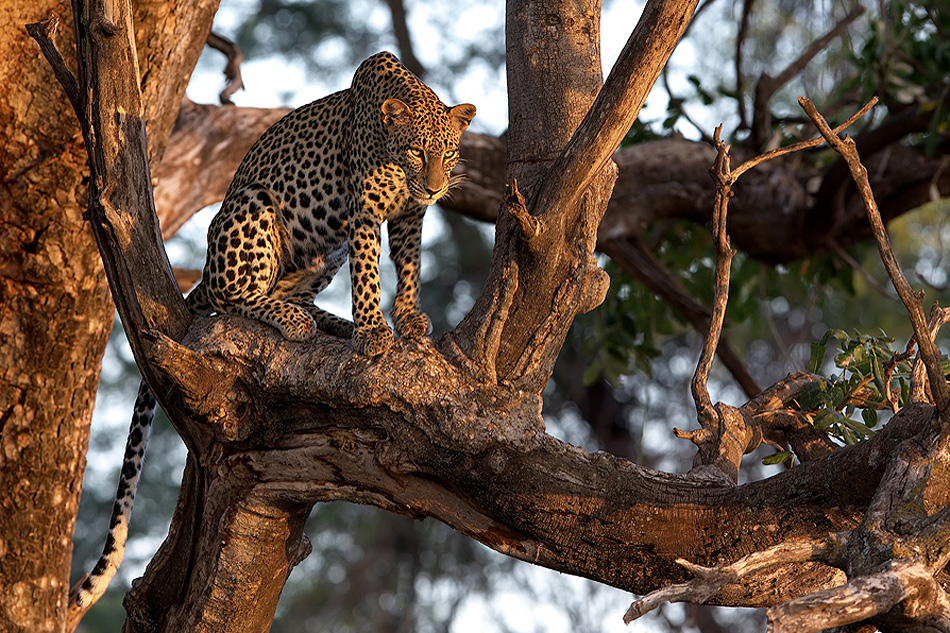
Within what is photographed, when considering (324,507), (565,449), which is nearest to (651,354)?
(565,449)

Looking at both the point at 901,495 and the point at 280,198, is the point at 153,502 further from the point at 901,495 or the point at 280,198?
the point at 901,495

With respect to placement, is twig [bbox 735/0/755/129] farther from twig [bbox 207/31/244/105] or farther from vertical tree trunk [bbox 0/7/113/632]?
vertical tree trunk [bbox 0/7/113/632]

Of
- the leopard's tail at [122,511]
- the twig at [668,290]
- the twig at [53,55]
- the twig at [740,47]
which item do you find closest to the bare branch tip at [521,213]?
the twig at [53,55]

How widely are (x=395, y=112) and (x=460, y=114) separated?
33 centimetres

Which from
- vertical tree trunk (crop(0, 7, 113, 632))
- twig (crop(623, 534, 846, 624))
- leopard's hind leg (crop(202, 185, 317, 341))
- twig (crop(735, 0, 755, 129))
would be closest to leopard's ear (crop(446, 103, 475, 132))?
leopard's hind leg (crop(202, 185, 317, 341))

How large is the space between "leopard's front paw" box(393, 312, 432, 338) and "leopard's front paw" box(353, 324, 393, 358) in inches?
9.7

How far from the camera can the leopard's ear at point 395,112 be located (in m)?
4.11

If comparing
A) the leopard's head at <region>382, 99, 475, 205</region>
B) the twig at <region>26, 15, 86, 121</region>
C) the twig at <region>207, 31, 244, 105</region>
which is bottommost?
the twig at <region>26, 15, 86, 121</region>

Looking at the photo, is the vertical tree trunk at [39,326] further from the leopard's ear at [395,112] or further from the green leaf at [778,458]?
the green leaf at [778,458]

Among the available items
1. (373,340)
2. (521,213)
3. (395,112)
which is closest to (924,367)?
(521,213)

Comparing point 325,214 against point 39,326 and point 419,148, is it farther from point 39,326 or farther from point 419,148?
point 39,326

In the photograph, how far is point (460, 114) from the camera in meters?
4.34

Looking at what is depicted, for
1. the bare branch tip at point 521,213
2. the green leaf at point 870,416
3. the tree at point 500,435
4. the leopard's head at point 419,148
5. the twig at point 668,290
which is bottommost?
the tree at point 500,435

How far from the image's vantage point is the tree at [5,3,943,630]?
3.12 meters
